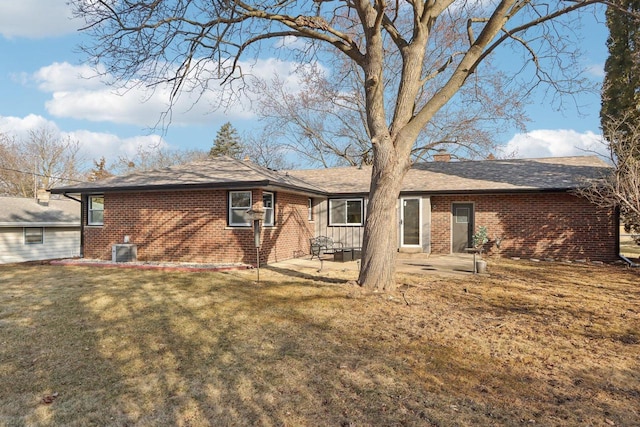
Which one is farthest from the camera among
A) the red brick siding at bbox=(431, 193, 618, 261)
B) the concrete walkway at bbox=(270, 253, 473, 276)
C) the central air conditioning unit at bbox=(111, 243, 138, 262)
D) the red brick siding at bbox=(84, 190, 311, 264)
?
the red brick siding at bbox=(431, 193, 618, 261)

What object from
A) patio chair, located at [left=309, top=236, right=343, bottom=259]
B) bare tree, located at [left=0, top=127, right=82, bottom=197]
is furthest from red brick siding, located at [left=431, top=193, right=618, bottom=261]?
bare tree, located at [left=0, top=127, right=82, bottom=197]

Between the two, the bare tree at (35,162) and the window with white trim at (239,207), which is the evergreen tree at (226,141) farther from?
the window with white trim at (239,207)

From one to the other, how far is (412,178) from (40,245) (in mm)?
20538

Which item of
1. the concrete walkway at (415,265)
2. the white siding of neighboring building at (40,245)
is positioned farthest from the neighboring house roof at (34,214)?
the concrete walkway at (415,265)

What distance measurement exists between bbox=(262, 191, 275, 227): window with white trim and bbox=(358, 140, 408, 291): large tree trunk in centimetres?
545

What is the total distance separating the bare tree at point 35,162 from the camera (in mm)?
31641

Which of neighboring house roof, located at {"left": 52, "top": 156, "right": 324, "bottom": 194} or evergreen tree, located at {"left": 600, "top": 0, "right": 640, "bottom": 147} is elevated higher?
evergreen tree, located at {"left": 600, "top": 0, "right": 640, "bottom": 147}

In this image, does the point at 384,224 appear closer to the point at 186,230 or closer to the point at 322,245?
the point at 322,245

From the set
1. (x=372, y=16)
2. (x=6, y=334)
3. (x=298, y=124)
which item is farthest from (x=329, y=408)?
(x=298, y=124)

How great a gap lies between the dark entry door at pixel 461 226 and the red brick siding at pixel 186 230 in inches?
240

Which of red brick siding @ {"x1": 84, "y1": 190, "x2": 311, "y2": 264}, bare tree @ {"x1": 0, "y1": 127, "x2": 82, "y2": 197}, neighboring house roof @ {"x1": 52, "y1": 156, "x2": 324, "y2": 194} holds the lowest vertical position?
red brick siding @ {"x1": 84, "y1": 190, "x2": 311, "y2": 264}

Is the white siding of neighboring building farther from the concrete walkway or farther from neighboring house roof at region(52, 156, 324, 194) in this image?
the concrete walkway

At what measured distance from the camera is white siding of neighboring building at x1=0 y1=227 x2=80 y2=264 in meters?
21.0

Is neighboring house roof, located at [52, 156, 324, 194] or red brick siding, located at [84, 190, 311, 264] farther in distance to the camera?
red brick siding, located at [84, 190, 311, 264]
